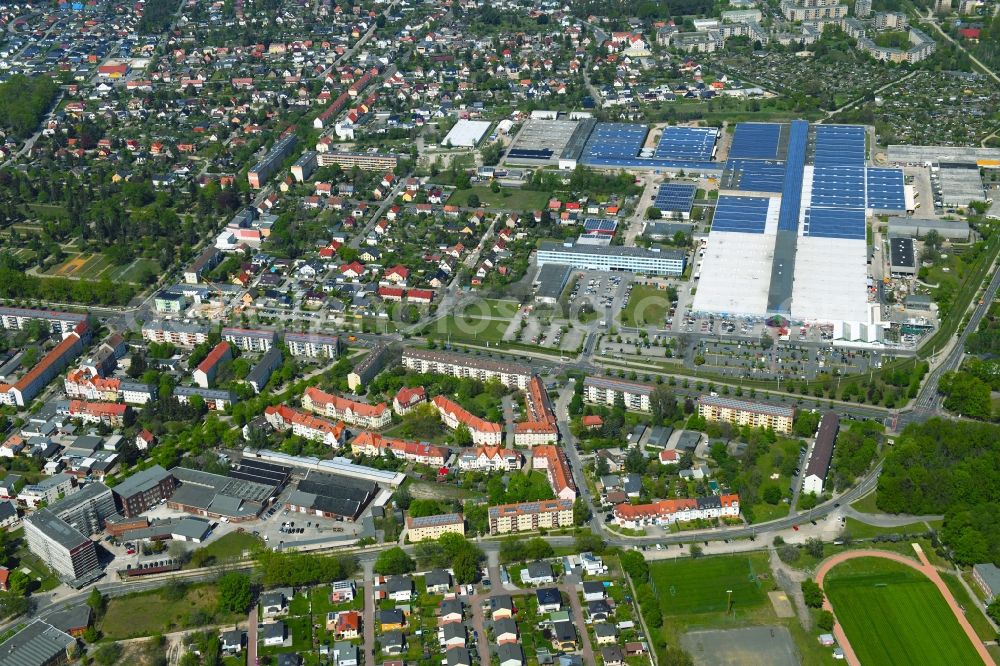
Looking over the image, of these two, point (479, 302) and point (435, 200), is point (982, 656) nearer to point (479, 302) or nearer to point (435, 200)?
point (479, 302)

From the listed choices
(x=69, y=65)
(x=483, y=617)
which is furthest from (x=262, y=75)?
(x=483, y=617)

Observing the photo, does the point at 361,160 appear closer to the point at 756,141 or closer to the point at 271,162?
the point at 271,162

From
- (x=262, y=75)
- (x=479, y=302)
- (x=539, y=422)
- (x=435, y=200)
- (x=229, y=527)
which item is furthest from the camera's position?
(x=262, y=75)

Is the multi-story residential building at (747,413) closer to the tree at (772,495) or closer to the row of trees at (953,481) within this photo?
the row of trees at (953,481)

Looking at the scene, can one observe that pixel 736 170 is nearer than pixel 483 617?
No

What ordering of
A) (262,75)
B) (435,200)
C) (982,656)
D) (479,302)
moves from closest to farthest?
(982,656)
(479,302)
(435,200)
(262,75)

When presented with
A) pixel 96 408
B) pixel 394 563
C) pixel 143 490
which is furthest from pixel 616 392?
pixel 96 408
